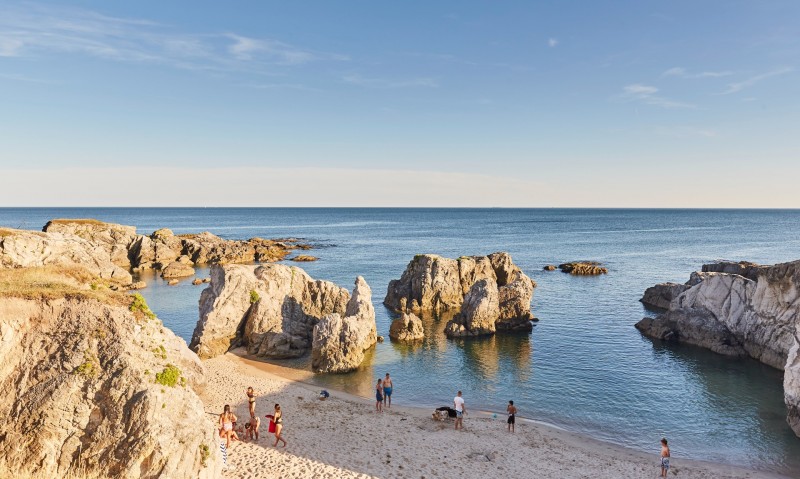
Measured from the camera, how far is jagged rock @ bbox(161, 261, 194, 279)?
3184 inches

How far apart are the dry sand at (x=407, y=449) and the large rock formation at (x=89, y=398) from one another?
3.97m

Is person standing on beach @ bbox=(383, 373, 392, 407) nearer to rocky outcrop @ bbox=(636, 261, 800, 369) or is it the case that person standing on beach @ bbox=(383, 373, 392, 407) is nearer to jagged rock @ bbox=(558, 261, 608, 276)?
rocky outcrop @ bbox=(636, 261, 800, 369)

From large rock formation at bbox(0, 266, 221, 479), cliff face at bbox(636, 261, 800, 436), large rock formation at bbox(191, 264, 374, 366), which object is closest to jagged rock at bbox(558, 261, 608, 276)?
cliff face at bbox(636, 261, 800, 436)

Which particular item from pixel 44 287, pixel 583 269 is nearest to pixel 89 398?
pixel 44 287

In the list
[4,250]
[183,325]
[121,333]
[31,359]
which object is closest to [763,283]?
[121,333]

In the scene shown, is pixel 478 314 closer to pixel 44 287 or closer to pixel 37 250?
pixel 44 287

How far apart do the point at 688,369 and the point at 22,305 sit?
144 ft

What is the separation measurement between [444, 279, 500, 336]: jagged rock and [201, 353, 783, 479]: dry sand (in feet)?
58.8

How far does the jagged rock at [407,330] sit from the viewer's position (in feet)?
152

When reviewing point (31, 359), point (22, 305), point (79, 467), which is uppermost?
point (22, 305)

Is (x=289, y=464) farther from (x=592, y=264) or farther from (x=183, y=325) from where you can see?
(x=592, y=264)

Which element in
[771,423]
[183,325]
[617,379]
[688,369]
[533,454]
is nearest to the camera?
[533,454]

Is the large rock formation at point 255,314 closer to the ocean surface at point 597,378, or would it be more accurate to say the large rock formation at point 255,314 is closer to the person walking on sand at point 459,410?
the ocean surface at point 597,378

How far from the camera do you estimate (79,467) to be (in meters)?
16.9
